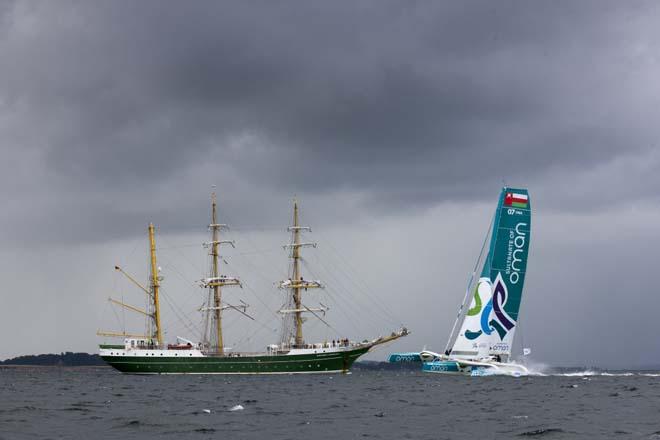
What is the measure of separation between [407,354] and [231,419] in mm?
77047

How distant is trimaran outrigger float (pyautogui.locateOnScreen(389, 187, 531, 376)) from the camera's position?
110438 mm

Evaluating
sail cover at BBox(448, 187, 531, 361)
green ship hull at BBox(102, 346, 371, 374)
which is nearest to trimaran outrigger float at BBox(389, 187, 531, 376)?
sail cover at BBox(448, 187, 531, 361)

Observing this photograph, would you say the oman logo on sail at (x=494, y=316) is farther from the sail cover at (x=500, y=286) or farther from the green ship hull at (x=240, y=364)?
the green ship hull at (x=240, y=364)

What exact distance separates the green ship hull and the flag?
143 ft

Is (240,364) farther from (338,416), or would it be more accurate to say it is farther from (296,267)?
(338,416)

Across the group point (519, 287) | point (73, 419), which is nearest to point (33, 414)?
point (73, 419)

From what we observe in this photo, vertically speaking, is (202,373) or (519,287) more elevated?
(519,287)

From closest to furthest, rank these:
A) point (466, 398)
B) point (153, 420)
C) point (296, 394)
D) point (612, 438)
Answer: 1. point (612, 438)
2. point (153, 420)
3. point (466, 398)
4. point (296, 394)

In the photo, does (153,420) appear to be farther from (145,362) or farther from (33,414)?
(145,362)

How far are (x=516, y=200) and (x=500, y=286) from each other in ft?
36.2

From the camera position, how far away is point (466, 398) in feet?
216

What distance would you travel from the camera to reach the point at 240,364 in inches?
5472

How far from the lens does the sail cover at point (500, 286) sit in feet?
363

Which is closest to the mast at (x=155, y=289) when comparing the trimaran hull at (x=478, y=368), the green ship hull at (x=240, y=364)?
the green ship hull at (x=240, y=364)
